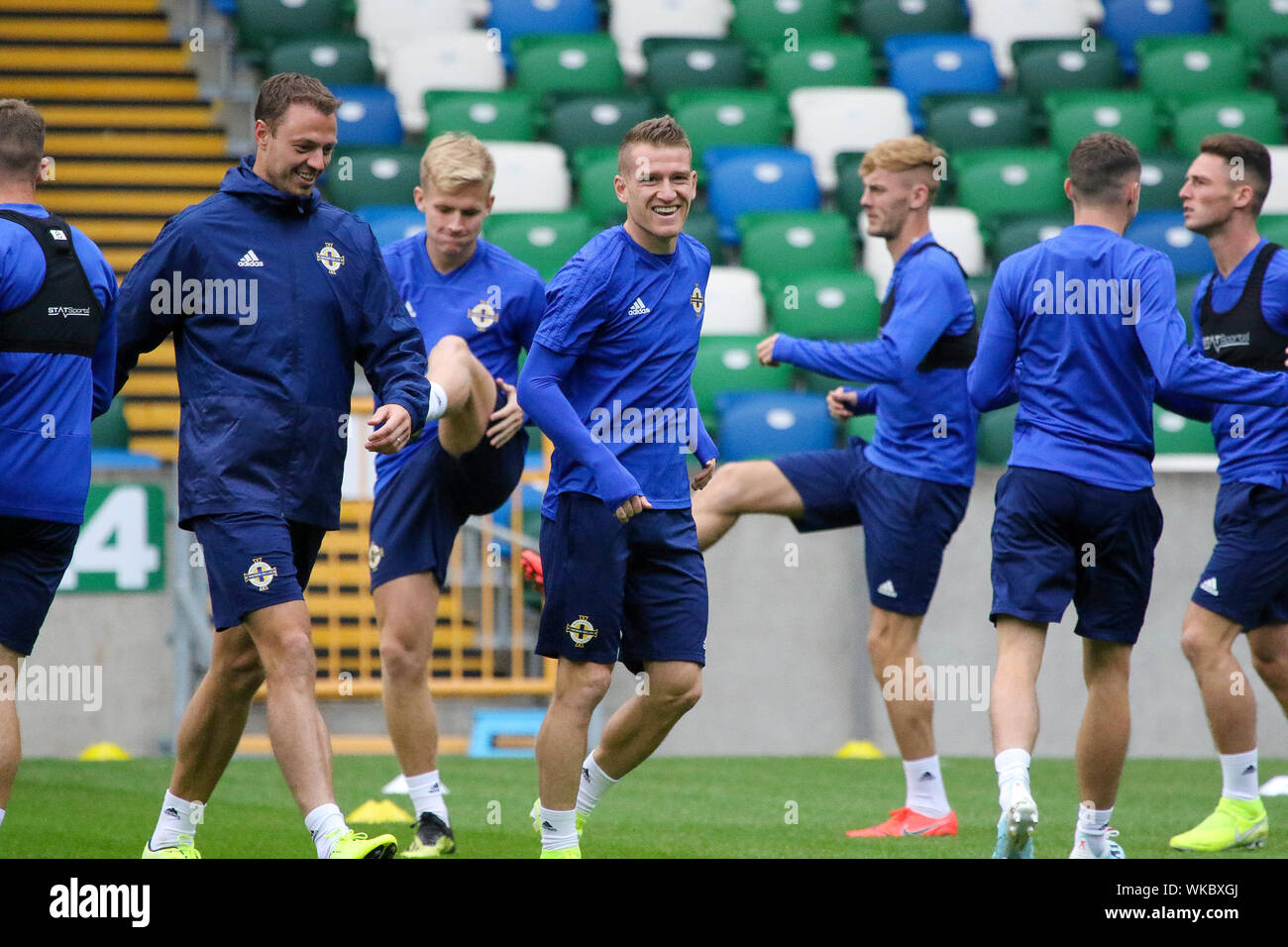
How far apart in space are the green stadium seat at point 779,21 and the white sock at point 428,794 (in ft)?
29.6

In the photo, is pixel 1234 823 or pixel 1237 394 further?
pixel 1234 823

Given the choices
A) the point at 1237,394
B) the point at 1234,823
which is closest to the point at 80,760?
the point at 1234,823

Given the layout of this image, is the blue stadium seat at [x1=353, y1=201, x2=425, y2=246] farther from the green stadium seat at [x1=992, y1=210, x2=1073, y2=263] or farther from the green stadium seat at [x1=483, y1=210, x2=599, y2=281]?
the green stadium seat at [x1=992, y1=210, x2=1073, y2=263]

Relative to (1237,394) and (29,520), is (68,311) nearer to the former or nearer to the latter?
(29,520)

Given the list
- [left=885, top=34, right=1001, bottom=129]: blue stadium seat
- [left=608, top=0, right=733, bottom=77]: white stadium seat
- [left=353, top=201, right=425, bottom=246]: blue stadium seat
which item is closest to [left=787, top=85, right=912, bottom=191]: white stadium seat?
[left=885, top=34, right=1001, bottom=129]: blue stadium seat

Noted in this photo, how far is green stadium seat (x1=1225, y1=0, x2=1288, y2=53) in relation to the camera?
14.2 meters

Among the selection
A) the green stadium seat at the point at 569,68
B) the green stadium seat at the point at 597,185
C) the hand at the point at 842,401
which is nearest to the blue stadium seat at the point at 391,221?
the green stadium seat at the point at 597,185

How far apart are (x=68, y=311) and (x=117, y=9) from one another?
1007 cm

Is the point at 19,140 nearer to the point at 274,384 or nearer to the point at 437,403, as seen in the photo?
the point at 274,384

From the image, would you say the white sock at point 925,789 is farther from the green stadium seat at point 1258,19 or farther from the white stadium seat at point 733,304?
the green stadium seat at point 1258,19

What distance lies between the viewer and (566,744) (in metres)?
4.95

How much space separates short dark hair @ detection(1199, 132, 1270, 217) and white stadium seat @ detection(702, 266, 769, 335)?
203 inches

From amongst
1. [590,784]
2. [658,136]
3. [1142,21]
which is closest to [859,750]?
[590,784]

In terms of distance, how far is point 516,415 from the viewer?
5945 mm
